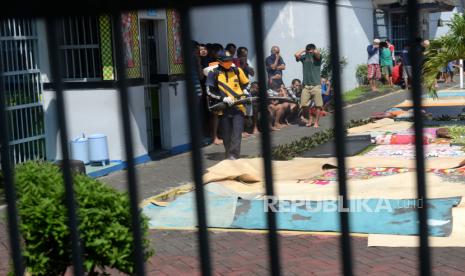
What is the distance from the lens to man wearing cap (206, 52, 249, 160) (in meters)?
10.1

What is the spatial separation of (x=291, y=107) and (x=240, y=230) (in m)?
8.54

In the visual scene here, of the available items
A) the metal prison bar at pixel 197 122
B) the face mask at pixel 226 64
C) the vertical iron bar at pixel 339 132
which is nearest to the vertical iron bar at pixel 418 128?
the metal prison bar at pixel 197 122

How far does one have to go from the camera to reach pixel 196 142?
190 cm

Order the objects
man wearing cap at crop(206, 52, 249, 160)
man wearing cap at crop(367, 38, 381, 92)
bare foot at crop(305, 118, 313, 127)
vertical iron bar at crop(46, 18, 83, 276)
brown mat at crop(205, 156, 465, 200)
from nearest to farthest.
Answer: vertical iron bar at crop(46, 18, 83, 276) < brown mat at crop(205, 156, 465, 200) < man wearing cap at crop(206, 52, 249, 160) < bare foot at crop(305, 118, 313, 127) < man wearing cap at crop(367, 38, 381, 92)

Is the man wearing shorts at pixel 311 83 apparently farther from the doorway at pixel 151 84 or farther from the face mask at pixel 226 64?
the face mask at pixel 226 64

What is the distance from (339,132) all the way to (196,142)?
1.25 ft

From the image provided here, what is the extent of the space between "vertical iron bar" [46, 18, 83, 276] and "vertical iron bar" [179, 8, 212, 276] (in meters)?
0.38

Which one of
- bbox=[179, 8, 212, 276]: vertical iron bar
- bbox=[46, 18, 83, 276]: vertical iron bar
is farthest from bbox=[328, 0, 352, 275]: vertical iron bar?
bbox=[46, 18, 83, 276]: vertical iron bar

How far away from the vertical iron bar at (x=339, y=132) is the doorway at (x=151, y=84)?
9455mm

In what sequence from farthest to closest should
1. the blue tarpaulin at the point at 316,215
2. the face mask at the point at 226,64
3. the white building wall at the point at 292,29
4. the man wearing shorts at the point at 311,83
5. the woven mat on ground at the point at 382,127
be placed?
the man wearing shorts at the point at 311,83
the white building wall at the point at 292,29
the woven mat on ground at the point at 382,127
the face mask at the point at 226,64
the blue tarpaulin at the point at 316,215

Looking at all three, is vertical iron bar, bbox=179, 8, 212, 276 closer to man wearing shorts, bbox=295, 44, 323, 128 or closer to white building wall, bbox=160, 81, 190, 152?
white building wall, bbox=160, 81, 190, 152

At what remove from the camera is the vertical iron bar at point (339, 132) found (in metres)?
1.76

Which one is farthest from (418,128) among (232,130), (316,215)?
(232,130)

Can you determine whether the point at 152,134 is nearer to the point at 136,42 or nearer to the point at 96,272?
the point at 136,42
